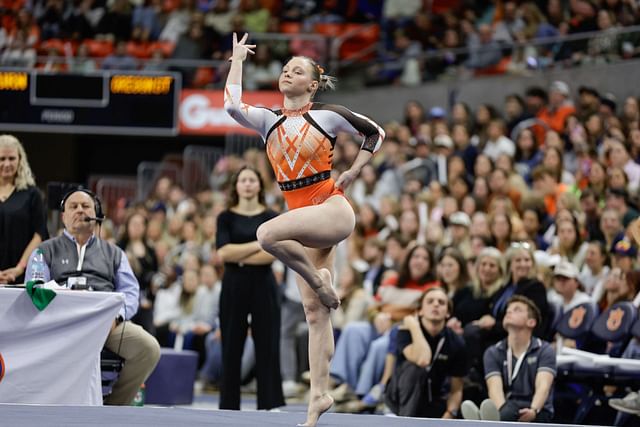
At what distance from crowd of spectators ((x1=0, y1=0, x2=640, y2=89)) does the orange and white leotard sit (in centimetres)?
892

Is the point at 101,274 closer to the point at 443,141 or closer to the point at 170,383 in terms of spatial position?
the point at 170,383

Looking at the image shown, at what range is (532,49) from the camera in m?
16.0

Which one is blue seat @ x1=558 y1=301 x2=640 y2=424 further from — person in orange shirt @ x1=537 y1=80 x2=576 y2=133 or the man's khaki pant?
person in orange shirt @ x1=537 y1=80 x2=576 y2=133

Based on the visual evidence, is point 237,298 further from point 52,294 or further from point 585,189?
point 585,189

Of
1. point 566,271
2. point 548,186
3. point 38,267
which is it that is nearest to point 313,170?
point 38,267

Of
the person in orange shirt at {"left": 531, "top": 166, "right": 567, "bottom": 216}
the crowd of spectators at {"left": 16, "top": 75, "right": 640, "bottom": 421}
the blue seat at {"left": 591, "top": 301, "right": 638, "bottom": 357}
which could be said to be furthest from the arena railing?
the blue seat at {"left": 591, "top": 301, "right": 638, "bottom": 357}

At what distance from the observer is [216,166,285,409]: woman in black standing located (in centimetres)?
894

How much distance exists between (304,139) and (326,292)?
2.59ft

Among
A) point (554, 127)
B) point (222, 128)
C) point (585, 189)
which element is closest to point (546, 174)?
point (585, 189)

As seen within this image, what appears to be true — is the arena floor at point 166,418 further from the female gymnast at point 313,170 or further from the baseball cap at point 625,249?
the baseball cap at point 625,249

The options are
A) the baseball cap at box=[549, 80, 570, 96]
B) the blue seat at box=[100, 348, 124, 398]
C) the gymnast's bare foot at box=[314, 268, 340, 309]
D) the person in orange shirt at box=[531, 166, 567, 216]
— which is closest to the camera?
the gymnast's bare foot at box=[314, 268, 340, 309]

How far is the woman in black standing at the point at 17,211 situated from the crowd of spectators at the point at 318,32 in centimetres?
835

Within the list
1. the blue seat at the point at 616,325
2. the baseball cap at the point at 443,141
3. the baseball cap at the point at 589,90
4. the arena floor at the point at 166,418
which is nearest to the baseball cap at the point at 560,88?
the baseball cap at the point at 589,90

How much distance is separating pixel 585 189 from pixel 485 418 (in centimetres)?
→ 389
